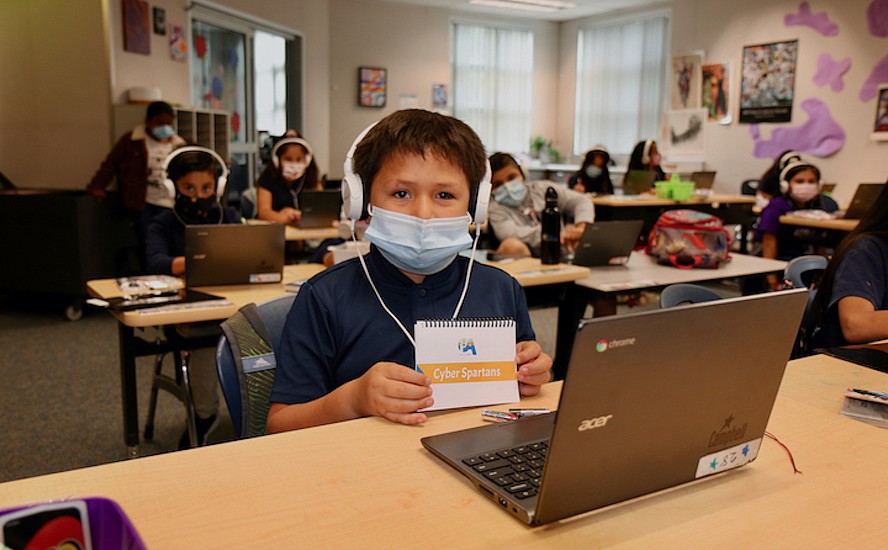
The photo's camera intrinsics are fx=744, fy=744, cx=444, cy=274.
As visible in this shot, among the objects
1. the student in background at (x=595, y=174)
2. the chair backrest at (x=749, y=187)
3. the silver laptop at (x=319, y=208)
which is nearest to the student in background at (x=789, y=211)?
the student in background at (x=595, y=174)

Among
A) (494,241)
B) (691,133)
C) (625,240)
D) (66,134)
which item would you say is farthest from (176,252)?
(691,133)

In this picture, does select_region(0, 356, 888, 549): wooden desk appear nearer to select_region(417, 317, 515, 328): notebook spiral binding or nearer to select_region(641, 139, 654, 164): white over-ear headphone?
select_region(417, 317, 515, 328): notebook spiral binding

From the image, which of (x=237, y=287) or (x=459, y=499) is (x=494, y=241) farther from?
(x=459, y=499)

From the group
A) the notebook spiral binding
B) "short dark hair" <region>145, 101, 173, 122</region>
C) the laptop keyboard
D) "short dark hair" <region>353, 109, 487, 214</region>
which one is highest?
"short dark hair" <region>145, 101, 173, 122</region>

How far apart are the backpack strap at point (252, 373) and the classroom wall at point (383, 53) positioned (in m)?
8.33

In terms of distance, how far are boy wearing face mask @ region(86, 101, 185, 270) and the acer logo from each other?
191 inches

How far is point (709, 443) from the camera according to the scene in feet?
3.04

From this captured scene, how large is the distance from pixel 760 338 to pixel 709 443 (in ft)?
0.48

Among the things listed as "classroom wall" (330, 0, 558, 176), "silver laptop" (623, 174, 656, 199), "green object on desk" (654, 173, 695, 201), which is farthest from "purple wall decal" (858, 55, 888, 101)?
"classroom wall" (330, 0, 558, 176)

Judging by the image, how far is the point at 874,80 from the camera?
7.54 metres

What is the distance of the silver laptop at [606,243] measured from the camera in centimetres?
328

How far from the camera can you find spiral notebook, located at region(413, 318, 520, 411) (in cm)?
116

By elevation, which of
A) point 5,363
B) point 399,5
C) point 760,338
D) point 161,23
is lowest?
point 5,363

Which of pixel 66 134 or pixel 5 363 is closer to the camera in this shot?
pixel 5 363
